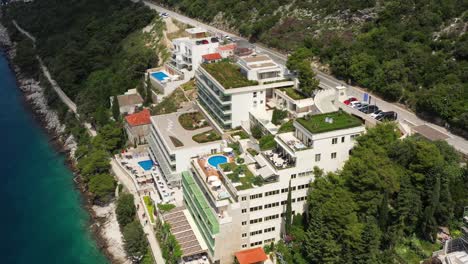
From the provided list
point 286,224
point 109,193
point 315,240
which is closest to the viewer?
point 315,240

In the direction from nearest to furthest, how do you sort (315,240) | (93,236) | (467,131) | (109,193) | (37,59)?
(315,240) → (467,131) → (93,236) → (109,193) → (37,59)

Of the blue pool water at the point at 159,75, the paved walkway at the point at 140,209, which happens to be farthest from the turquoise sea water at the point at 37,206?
the blue pool water at the point at 159,75

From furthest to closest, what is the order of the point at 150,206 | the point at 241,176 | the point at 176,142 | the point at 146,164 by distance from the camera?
the point at 146,164, the point at 176,142, the point at 150,206, the point at 241,176

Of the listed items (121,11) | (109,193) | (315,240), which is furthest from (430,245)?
(121,11)

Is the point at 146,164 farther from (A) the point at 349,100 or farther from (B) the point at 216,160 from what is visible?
(A) the point at 349,100

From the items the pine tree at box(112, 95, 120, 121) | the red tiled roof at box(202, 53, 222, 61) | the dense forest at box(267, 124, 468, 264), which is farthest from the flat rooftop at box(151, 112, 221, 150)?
the dense forest at box(267, 124, 468, 264)

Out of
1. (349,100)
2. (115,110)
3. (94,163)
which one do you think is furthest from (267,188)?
(115,110)

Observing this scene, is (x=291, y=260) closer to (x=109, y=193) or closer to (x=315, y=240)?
(x=315, y=240)
